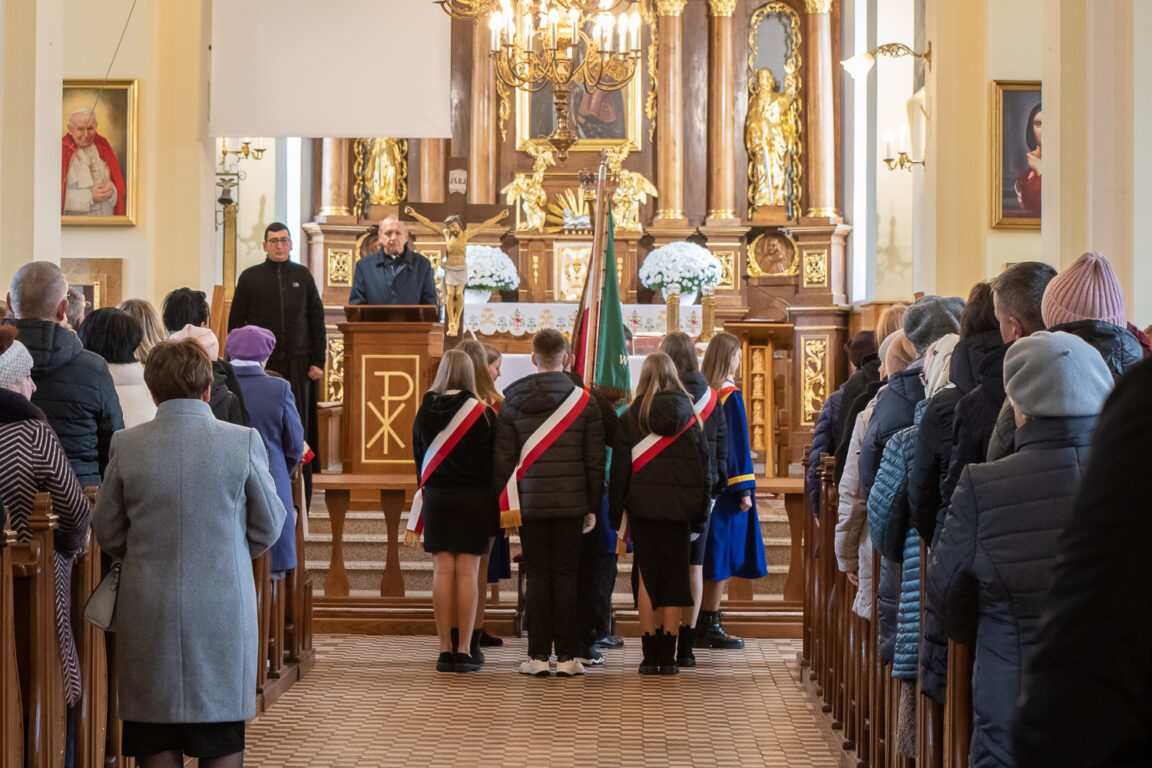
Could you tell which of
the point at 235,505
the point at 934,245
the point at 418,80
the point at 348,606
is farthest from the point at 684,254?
the point at 235,505

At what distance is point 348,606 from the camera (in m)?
8.33

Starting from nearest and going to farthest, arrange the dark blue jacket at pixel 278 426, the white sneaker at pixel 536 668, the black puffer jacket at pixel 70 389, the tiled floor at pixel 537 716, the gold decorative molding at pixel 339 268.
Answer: the black puffer jacket at pixel 70 389 → the tiled floor at pixel 537 716 → the dark blue jacket at pixel 278 426 → the white sneaker at pixel 536 668 → the gold decorative molding at pixel 339 268

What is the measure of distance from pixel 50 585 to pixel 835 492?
320 cm

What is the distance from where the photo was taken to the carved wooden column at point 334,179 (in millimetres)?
15195

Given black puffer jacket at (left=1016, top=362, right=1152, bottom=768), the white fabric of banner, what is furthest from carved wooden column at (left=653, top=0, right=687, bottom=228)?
black puffer jacket at (left=1016, top=362, right=1152, bottom=768)

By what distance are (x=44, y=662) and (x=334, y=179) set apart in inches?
462

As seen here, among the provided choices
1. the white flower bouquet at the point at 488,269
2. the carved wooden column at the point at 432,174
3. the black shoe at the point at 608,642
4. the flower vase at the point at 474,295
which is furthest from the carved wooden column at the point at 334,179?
the black shoe at the point at 608,642

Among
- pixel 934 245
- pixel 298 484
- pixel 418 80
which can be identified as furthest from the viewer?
pixel 934 245

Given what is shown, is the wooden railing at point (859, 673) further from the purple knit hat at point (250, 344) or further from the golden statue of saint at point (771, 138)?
the golden statue of saint at point (771, 138)

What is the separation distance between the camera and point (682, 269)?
1428 centimetres

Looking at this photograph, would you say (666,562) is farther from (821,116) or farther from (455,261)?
(821,116)

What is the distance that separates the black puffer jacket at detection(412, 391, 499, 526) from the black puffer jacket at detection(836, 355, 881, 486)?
1650 millimetres

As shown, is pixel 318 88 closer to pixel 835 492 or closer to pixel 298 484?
pixel 298 484

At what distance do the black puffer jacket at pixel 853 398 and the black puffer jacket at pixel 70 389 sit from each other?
268 cm
